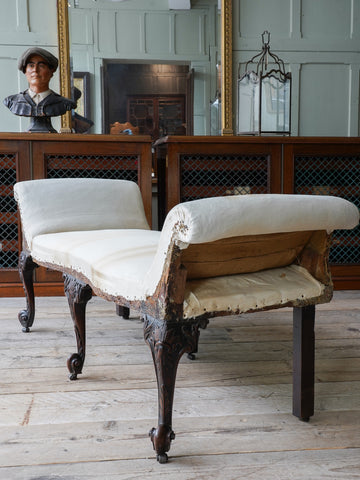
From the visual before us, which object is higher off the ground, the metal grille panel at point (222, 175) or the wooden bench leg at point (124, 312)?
the metal grille panel at point (222, 175)

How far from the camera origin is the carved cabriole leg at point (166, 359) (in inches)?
45.3

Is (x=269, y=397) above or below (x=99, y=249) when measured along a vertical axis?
below

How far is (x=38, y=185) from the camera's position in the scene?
82.7 inches

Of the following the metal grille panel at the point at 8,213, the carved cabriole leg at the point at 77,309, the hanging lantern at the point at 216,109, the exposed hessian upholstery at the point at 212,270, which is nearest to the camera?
the exposed hessian upholstery at the point at 212,270

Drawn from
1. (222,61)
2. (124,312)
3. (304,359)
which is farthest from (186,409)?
(222,61)

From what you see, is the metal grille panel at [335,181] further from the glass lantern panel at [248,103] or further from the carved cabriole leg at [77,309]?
the carved cabriole leg at [77,309]

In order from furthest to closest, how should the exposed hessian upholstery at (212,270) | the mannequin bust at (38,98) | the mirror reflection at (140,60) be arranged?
the mirror reflection at (140,60) → the mannequin bust at (38,98) → the exposed hessian upholstery at (212,270)

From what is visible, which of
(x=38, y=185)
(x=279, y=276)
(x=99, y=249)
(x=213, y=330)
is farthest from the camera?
(x=213, y=330)

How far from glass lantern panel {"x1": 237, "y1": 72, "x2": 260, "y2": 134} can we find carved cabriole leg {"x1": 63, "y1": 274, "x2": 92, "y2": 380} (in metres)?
1.69

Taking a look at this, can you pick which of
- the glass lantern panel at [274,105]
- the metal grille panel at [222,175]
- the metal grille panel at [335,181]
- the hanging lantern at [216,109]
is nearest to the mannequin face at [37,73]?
the metal grille panel at [222,175]

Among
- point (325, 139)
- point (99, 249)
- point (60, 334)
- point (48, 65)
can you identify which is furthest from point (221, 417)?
point (48, 65)

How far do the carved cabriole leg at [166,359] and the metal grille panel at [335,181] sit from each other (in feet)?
6.53

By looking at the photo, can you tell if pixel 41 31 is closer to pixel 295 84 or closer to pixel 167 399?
Answer: pixel 295 84

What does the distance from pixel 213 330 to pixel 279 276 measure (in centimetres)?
95
